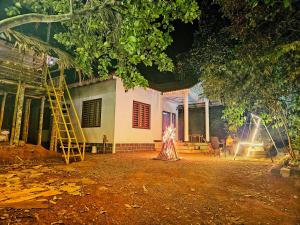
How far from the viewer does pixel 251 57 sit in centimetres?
518

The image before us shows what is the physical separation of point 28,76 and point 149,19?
7.66 meters

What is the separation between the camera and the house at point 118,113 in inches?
474

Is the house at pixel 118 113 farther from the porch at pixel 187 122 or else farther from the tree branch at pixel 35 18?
the tree branch at pixel 35 18

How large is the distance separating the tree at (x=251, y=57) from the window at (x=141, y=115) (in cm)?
632

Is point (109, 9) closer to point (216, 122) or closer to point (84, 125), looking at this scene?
point (84, 125)

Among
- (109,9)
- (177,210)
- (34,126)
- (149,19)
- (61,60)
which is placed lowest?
(177,210)

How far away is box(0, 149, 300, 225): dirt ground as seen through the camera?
9.77 ft

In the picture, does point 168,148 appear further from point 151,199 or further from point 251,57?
point 151,199

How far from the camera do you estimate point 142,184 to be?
189 inches

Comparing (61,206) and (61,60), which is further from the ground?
(61,60)

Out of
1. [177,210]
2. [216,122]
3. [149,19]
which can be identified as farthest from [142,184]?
[216,122]

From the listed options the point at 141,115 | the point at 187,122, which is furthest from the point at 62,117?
the point at 187,122

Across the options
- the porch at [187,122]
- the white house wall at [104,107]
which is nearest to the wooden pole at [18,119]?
the white house wall at [104,107]

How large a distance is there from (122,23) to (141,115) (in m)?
9.63
